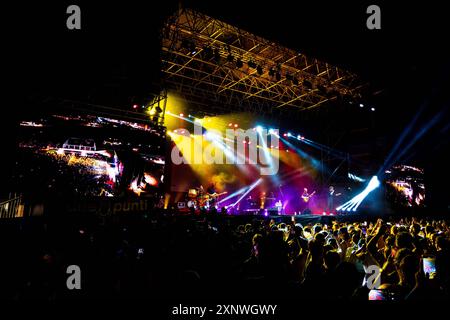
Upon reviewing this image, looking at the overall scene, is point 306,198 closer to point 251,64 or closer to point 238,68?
point 251,64

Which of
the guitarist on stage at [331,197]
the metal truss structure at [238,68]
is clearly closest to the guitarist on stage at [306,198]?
the guitarist on stage at [331,197]

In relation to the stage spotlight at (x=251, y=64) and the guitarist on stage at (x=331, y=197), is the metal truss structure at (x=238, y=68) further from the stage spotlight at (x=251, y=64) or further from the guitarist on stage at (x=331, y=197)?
the guitarist on stage at (x=331, y=197)

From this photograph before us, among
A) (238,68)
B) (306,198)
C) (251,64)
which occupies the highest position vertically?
(251,64)

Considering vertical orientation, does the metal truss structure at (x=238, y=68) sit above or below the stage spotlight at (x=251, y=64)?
above

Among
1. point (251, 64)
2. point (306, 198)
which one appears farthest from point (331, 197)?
point (251, 64)

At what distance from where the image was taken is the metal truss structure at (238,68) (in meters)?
9.72

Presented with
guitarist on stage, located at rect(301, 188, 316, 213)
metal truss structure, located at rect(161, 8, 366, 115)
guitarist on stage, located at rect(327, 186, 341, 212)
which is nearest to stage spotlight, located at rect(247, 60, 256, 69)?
metal truss structure, located at rect(161, 8, 366, 115)

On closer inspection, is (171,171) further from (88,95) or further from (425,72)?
(425,72)

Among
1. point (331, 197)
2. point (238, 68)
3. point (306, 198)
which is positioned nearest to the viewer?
point (238, 68)

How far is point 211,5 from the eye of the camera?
7508 mm

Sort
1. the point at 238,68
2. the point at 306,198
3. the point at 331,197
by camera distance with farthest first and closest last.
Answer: the point at 331,197
the point at 306,198
the point at 238,68

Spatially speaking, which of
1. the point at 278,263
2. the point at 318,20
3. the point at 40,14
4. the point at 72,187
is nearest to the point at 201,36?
the point at 318,20

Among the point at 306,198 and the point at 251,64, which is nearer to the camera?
the point at 251,64

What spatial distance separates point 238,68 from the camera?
10.8 m
